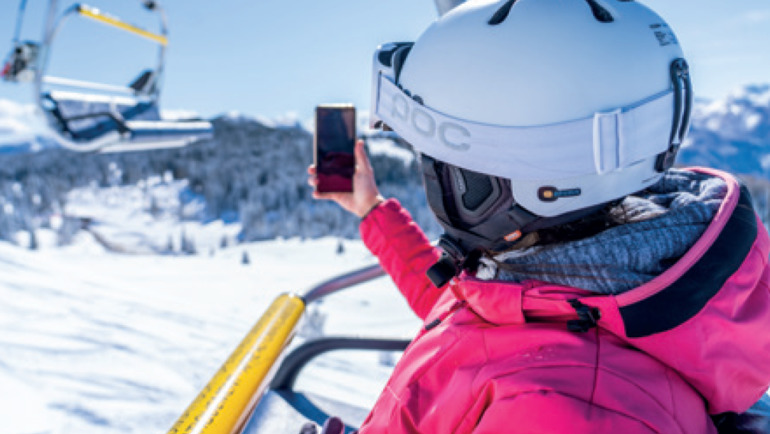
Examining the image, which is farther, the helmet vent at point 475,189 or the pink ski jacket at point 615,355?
the helmet vent at point 475,189

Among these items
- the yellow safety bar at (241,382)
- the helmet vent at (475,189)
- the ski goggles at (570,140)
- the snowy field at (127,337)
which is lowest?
the snowy field at (127,337)

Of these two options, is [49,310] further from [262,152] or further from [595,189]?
[262,152]

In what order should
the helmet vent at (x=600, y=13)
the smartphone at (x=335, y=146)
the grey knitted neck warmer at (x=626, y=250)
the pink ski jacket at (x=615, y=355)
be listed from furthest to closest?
1. the smartphone at (x=335, y=146)
2. the helmet vent at (x=600, y=13)
3. the grey knitted neck warmer at (x=626, y=250)
4. the pink ski jacket at (x=615, y=355)

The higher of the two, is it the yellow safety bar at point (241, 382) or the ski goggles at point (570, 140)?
the ski goggles at point (570, 140)

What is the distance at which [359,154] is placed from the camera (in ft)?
5.35

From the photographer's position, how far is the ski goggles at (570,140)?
77 cm

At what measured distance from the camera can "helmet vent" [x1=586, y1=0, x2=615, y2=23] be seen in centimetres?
82

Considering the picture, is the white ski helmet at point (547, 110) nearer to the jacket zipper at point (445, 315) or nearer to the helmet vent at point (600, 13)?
the helmet vent at point (600, 13)

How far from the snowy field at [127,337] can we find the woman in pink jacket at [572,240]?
1.00m

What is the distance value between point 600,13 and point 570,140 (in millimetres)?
230

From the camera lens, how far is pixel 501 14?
0.85 metres

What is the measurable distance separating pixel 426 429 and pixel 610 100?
1.85 feet

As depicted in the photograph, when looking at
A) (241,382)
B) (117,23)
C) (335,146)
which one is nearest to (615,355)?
(241,382)

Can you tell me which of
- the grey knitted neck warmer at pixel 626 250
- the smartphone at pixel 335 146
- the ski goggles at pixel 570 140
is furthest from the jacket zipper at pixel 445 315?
the smartphone at pixel 335 146
